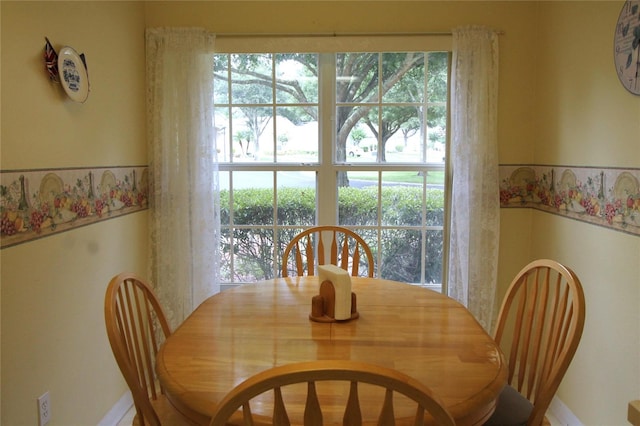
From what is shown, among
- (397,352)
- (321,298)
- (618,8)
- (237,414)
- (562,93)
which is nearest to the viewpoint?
(237,414)

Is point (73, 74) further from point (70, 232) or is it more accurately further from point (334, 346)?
point (334, 346)

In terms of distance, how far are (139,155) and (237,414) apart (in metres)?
2.02

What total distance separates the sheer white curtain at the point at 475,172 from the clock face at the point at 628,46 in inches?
28.5

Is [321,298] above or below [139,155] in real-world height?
below

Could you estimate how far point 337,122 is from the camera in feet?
9.04

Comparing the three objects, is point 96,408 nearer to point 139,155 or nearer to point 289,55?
point 139,155

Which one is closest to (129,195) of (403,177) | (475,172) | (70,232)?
(70,232)

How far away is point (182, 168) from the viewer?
259 cm

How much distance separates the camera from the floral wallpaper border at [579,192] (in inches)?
71.6

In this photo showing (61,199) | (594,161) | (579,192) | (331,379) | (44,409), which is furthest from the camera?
(579,192)

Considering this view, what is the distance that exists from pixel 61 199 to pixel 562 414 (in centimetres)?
261

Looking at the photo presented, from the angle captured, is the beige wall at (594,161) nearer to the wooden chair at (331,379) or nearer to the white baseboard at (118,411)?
the wooden chair at (331,379)

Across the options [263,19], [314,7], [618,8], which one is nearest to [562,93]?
[618,8]

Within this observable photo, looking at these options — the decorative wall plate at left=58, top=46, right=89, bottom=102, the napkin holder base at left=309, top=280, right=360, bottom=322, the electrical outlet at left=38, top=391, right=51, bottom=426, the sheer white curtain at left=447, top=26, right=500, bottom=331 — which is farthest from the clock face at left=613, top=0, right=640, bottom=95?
the electrical outlet at left=38, top=391, right=51, bottom=426
